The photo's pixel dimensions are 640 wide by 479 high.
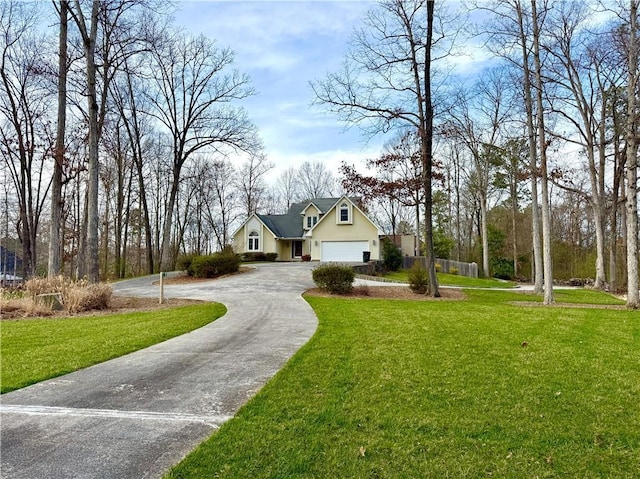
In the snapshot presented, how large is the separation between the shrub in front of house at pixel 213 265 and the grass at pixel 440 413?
1431cm

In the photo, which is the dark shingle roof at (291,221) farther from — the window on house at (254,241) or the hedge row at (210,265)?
the hedge row at (210,265)

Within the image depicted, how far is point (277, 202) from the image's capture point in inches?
1738

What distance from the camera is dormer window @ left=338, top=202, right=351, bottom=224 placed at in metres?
28.7

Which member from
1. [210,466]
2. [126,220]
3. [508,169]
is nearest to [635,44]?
[210,466]

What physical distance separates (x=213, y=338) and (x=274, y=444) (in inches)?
154

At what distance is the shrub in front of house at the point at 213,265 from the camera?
19297 mm

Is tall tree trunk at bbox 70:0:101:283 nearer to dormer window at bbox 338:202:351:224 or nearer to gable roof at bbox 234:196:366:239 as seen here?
dormer window at bbox 338:202:351:224

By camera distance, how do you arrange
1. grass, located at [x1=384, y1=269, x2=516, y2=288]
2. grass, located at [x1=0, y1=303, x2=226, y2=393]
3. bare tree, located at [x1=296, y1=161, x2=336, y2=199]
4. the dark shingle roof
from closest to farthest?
grass, located at [x1=0, y1=303, x2=226, y2=393] < grass, located at [x1=384, y1=269, x2=516, y2=288] < the dark shingle roof < bare tree, located at [x1=296, y1=161, x2=336, y2=199]

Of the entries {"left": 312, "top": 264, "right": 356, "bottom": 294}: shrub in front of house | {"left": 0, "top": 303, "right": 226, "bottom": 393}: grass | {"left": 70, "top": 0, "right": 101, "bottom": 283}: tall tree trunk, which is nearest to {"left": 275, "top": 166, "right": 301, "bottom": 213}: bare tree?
{"left": 312, "top": 264, "right": 356, "bottom": 294}: shrub in front of house

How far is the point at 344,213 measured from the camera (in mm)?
28797

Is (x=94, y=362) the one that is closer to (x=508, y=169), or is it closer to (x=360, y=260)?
(x=360, y=260)

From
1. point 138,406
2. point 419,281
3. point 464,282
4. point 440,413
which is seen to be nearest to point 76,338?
point 138,406

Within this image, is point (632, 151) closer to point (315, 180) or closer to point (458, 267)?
point (458, 267)

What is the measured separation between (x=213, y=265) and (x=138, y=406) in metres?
16.4
